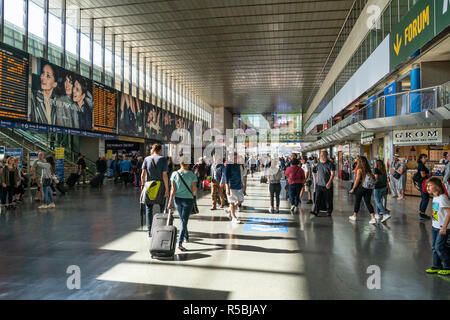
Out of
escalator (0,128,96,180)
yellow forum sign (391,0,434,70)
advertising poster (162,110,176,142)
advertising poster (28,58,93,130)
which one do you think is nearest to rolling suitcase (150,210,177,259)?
yellow forum sign (391,0,434,70)

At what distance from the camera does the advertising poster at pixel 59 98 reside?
11.6 meters

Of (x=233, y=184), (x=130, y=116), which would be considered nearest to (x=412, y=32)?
(x=233, y=184)

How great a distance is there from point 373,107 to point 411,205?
207 inches

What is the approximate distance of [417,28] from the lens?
9414mm

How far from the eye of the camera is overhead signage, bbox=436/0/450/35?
7.42 m

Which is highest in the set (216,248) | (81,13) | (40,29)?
(81,13)

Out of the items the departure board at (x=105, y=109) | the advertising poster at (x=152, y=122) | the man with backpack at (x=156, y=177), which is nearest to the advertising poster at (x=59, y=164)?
the departure board at (x=105, y=109)

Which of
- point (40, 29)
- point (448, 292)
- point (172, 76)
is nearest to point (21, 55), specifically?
point (40, 29)

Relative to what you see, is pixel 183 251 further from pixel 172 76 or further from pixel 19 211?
pixel 172 76

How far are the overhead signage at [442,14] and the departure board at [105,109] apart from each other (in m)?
15.0

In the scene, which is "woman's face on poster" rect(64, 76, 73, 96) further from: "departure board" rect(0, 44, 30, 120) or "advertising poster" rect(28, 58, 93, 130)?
"departure board" rect(0, 44, 30, 120)

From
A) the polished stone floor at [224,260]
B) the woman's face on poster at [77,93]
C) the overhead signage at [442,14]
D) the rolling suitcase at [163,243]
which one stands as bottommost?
the polished stone floor at [224,260]

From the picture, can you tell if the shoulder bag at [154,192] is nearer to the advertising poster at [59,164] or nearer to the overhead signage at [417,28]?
the overhead signage at [417,28]

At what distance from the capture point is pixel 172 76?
31031 millimetres
